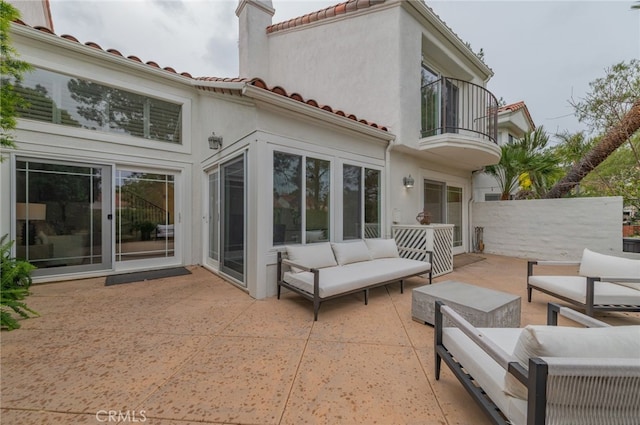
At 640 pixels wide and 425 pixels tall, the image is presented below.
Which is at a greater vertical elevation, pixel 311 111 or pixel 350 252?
pixel 311 111

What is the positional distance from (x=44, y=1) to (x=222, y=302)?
918 centimetres

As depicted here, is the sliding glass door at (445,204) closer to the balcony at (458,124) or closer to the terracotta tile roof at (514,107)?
the balcony at (458,124)

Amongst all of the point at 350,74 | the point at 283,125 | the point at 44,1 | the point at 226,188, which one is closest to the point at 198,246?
the point at 226,188

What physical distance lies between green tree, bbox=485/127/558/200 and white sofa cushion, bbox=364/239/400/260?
19.1ft

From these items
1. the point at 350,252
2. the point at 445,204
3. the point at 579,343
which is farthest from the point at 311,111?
the point at 445,204

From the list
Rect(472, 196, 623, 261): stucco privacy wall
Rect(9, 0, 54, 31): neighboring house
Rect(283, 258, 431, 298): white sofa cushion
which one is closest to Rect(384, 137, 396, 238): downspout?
Rect(283, 258, 431, 298): white sofa cushion

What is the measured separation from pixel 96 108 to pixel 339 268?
6123 mm

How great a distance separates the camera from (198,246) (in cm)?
655

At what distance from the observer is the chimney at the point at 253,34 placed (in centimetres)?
719

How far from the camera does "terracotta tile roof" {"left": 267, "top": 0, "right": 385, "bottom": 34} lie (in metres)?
6.17

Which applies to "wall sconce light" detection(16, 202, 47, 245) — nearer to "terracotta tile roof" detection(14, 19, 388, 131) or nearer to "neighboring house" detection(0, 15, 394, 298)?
"neighboring house" detection(0, 15, 394, 298)

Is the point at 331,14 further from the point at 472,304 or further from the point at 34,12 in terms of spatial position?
the point at 472,304
